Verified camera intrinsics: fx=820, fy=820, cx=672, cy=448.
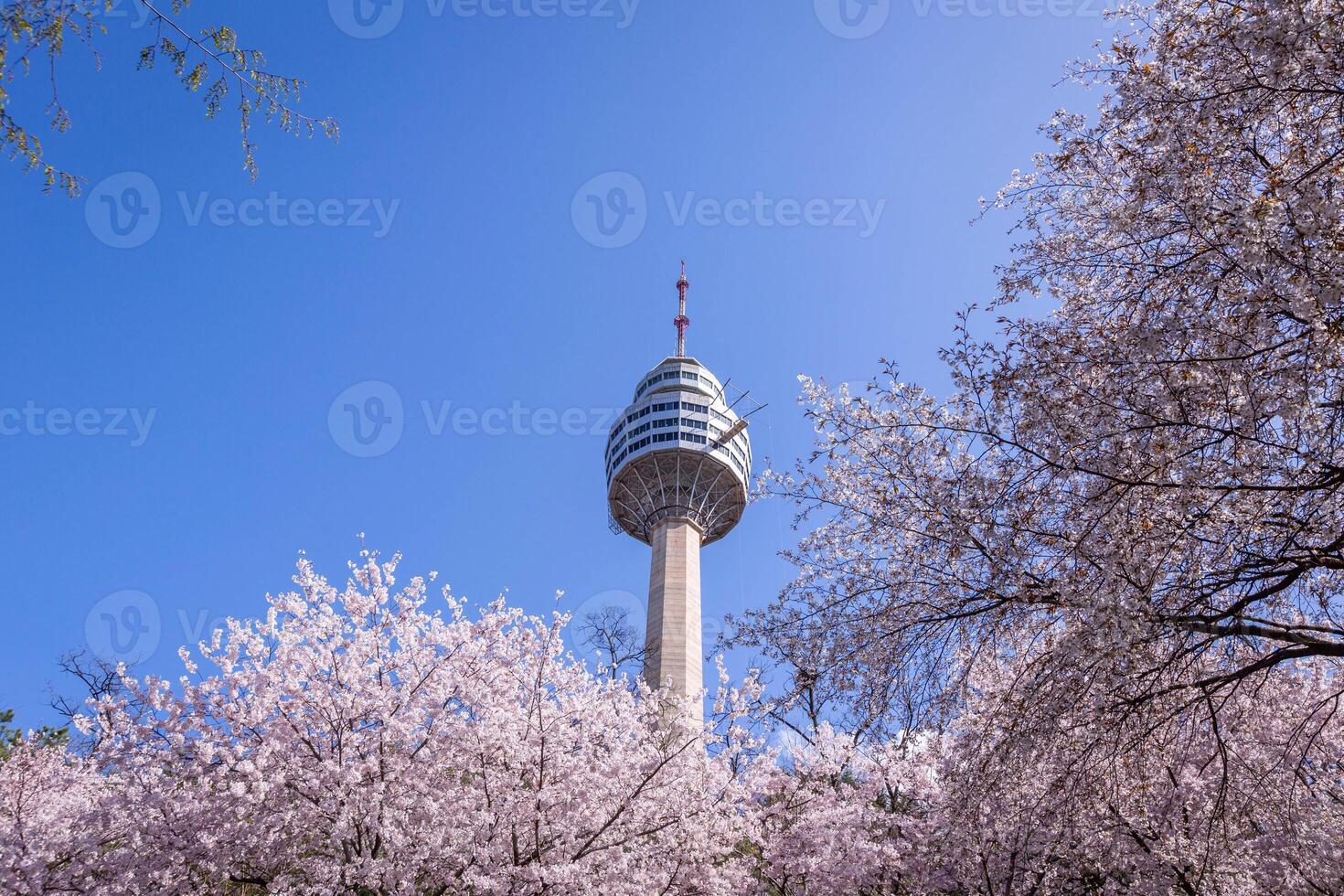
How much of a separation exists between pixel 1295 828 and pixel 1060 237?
7.37 meters

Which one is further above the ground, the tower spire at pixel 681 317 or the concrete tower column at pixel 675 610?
the tower spire at pixel 681 317

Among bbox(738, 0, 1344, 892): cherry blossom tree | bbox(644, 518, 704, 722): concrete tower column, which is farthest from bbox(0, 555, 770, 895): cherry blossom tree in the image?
bbox(644, 518, 704, 722): concrete tower column

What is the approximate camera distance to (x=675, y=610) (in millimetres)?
44031

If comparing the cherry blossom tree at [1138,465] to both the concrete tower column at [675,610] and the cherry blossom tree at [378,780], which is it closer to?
the cherry blossom tree at [378,780]

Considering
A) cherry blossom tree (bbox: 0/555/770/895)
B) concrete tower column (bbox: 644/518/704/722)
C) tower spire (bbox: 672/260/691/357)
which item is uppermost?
tower spire (bbox: 672/260/691/357)

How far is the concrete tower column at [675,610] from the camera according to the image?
41.5 metres

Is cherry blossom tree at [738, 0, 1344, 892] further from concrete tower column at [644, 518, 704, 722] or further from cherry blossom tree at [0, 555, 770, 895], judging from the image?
concrete tower column at [644, 518, 704, 722]

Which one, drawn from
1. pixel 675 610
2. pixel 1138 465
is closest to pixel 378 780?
pixel 1138 465

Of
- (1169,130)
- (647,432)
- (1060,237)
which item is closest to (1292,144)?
(1169,130)

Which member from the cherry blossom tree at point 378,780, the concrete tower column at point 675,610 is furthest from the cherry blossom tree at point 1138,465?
the concrete tower column at point 675,610

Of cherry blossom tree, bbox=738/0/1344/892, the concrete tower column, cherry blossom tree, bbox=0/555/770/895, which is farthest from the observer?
the concrete tower column

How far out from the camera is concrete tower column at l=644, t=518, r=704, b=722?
1635 inches

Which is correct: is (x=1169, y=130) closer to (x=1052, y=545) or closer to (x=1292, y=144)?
(x=1292, y=144)

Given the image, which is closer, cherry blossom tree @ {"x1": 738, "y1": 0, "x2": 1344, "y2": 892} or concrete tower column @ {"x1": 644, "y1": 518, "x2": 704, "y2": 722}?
cherry blossom tree @ {"x1": 738, "y1": 0, "x2": 1344, "y2": 892}
